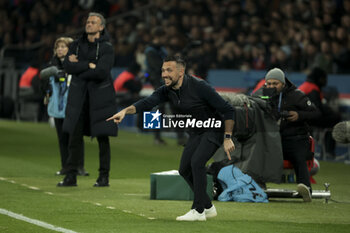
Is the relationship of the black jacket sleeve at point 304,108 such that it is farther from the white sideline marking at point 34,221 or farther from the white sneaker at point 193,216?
the white sideline marking at point 34,221

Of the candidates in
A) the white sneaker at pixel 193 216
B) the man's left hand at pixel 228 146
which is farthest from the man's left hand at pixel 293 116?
the white sneaker at pixel 193 216

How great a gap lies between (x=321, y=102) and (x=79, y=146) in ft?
20.4

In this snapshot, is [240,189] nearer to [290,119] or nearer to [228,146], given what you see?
[290,119]

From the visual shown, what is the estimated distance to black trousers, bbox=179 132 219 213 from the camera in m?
9.66

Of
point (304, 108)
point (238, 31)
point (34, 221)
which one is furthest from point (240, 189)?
point (238, 31)

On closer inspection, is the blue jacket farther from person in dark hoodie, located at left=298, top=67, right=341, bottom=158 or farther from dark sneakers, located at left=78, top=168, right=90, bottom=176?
person in dark hoodie, located at left=298, top=67, right=341, bottom=158

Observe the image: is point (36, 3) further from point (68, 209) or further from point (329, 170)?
point (68, 209)

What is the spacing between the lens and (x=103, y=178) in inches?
512

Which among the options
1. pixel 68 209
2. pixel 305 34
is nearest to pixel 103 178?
pixel 68 209

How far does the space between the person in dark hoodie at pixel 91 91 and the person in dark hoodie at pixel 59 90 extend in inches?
34.0

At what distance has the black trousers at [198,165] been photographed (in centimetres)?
966

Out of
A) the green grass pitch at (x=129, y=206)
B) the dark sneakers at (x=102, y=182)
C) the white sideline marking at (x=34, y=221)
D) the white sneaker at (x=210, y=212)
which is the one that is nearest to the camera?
the white sideline marking at (x=34, y=221)

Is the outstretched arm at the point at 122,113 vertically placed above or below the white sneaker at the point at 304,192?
above

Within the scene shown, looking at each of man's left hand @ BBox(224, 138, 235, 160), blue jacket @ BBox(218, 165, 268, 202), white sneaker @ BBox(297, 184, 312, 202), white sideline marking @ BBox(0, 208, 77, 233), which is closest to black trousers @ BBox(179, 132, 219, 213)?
man's left hand @ BBox(224, 138, 235, 160)
